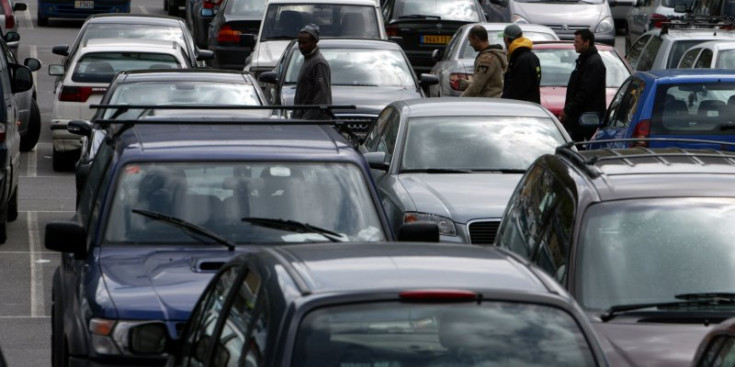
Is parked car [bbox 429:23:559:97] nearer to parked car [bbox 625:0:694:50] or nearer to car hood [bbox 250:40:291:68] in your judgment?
car hood [bbox 250:40:291:68]

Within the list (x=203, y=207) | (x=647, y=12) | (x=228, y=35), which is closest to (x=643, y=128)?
(x=203, y=207)

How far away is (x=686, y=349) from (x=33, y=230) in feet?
33.5

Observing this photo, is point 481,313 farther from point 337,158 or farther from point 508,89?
point 508,89

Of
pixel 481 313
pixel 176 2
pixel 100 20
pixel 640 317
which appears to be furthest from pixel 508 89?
pixel 176 2

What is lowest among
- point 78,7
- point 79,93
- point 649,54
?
point 78,7

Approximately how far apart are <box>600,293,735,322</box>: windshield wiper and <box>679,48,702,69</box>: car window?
13016mm

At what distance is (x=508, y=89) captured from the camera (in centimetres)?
1828

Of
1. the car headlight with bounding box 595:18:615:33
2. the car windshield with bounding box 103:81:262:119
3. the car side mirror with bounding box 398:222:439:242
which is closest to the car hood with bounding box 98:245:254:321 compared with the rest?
the car side mirror with bounding box 398:222:439:242

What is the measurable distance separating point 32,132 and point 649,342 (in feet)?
50.4

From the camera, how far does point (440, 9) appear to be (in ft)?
95.6

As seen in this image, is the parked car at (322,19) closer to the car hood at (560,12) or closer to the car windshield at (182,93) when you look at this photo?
the car hood at (560,12)

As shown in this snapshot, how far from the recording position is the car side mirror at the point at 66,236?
823cm

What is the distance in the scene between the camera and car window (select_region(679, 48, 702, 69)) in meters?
20.1

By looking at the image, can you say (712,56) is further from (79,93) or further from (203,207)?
(203,207)
